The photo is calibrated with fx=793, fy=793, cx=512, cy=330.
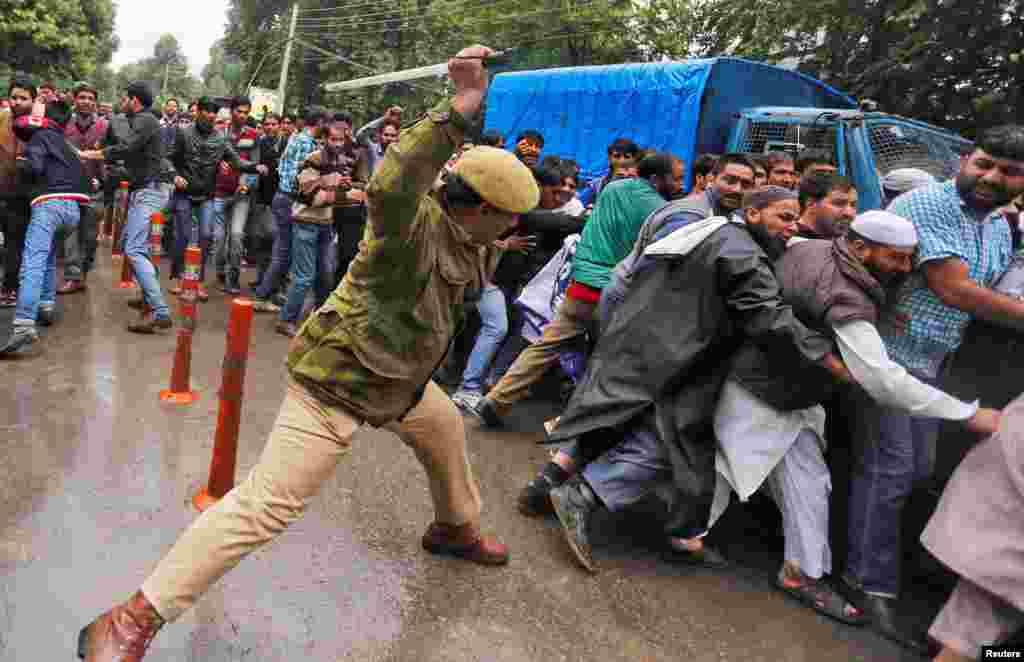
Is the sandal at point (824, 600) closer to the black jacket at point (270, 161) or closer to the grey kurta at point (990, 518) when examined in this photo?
the grey kurta at point (990, 518)

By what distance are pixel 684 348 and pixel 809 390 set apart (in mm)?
544

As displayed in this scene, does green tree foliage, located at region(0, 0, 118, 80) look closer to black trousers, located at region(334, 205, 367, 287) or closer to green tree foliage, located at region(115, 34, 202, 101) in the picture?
black trousers, located at region(334, 205, 367, 287)

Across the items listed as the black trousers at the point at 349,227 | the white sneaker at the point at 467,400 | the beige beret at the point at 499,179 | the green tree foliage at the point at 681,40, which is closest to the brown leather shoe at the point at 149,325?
the black trousers at the point at 349,227

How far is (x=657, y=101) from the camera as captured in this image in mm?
8656

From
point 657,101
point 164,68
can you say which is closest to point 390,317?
point 657,101

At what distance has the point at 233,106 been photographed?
10.1m

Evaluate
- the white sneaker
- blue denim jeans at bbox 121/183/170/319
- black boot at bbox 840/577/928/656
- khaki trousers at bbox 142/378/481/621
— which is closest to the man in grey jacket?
blue denim jeans at bbox 121/183/170/319

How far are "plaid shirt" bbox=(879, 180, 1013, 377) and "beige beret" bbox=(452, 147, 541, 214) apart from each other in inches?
70.6

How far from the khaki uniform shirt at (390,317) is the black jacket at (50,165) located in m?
4.44

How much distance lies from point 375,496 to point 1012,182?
126 inches

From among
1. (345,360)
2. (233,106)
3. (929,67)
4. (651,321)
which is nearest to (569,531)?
(651,321)

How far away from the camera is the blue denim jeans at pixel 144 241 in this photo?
21.5ft

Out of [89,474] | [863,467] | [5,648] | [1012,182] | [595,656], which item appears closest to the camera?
[5,648]

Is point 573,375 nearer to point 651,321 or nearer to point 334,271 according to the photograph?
point 651,321
